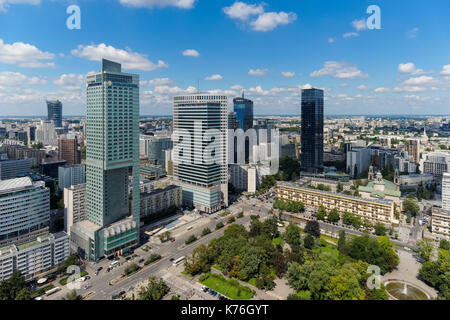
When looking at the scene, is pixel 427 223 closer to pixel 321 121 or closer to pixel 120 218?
pixel 321 121

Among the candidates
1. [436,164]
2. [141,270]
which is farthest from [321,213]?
[436,164]

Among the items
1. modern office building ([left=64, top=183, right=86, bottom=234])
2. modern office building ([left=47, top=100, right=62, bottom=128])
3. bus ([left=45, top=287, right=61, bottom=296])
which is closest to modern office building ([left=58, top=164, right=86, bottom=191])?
modern office building ([left=64, top=183, right=86, bottom=234])

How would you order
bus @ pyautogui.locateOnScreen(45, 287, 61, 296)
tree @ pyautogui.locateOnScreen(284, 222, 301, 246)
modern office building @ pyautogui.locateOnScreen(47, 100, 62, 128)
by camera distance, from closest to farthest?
bus @ pyautogui.locateOnScreen(45, 287, 61, 296) → tree @ pyautogui.locateOnScreen(284, 222, 301, 246) → modern office building @ pyautogui.locateOnScreen(47, 100, 62, 128)

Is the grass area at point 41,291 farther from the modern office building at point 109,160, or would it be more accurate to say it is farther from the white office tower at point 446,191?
the white office tower at point 446,191

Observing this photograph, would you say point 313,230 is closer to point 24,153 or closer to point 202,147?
point 202,147

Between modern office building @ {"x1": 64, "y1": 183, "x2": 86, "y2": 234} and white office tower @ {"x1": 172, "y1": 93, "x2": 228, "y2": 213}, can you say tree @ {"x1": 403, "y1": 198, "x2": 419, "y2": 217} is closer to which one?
white office tower @ {"x1": 172, "y1": 93, "x2": 228, "y2": 213}

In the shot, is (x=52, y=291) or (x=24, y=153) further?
(x=24, y=153)
